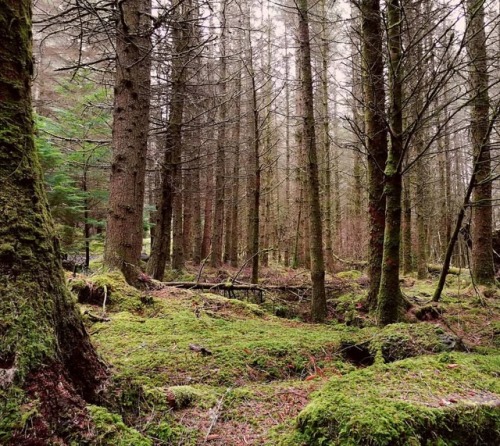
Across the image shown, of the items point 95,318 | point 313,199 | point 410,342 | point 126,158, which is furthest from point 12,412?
point 313,199

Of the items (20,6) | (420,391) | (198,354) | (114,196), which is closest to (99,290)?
(114,196)

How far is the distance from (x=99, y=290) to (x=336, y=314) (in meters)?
4.38

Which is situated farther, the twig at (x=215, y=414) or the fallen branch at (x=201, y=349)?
the fallen branch at (x=201, y=349)

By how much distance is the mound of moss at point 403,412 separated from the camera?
5.08ft

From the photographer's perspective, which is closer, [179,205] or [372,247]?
[372,247]

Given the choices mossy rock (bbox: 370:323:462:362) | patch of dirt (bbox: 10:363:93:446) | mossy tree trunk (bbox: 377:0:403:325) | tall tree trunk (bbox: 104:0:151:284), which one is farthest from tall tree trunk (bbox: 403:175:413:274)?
patch of dirt (bbox: 10:363:93:446)

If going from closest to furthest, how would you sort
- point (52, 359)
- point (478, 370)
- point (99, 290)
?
point (52, 359), point (478, 370), point (99, 290)

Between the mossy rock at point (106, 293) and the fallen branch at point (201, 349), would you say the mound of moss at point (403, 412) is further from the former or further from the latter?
the mossy rock at point (106, 293)

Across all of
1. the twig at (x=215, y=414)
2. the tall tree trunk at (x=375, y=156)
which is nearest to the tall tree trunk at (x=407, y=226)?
the tall tree trunk at (x=375, y=156)

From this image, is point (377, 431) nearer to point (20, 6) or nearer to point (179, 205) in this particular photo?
point (20, 6)

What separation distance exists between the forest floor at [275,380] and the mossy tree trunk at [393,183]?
0.60 m

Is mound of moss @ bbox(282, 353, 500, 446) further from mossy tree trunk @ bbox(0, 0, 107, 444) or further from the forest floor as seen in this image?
mossy tree trunk @ bbox(0, 0, 107, 444)

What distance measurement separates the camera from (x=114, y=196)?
5.38 m

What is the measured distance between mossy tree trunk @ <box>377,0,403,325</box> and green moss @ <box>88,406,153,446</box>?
3.53 m
